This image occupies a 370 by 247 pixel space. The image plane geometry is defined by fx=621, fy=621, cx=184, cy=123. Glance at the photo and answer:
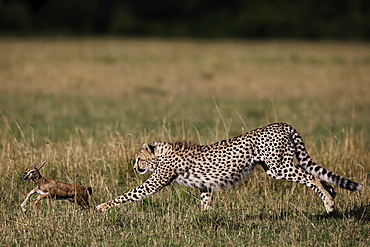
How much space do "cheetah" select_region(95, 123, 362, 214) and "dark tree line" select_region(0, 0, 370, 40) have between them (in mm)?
39289

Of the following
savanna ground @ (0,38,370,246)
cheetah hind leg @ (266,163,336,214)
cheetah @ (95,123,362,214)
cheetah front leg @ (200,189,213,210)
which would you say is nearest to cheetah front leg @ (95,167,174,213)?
cheetah @ (95,123,362,214)

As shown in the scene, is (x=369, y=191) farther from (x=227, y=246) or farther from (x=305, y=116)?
(x=305, y=116)

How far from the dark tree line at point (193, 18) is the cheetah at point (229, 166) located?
39.3 metres

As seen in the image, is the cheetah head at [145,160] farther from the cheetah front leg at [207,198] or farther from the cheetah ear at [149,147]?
the cheetah front leg at [207,198]

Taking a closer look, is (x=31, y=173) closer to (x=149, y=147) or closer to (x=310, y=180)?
(x=149, y=147)

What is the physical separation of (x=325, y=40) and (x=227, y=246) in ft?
127

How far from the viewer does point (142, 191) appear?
662 centimetres

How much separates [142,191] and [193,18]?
→ 5110 cm

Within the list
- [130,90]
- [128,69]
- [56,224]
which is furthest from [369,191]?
[128,69]

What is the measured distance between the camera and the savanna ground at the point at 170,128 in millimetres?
6164

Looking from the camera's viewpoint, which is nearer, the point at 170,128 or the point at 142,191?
the point at 142,191

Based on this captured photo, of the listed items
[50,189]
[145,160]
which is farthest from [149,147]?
[50,189]

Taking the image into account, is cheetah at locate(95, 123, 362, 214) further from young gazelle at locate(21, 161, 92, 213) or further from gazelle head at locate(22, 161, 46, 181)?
gazelle head at locate(22, 161, 46, 181)

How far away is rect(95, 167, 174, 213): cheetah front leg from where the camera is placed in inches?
258
